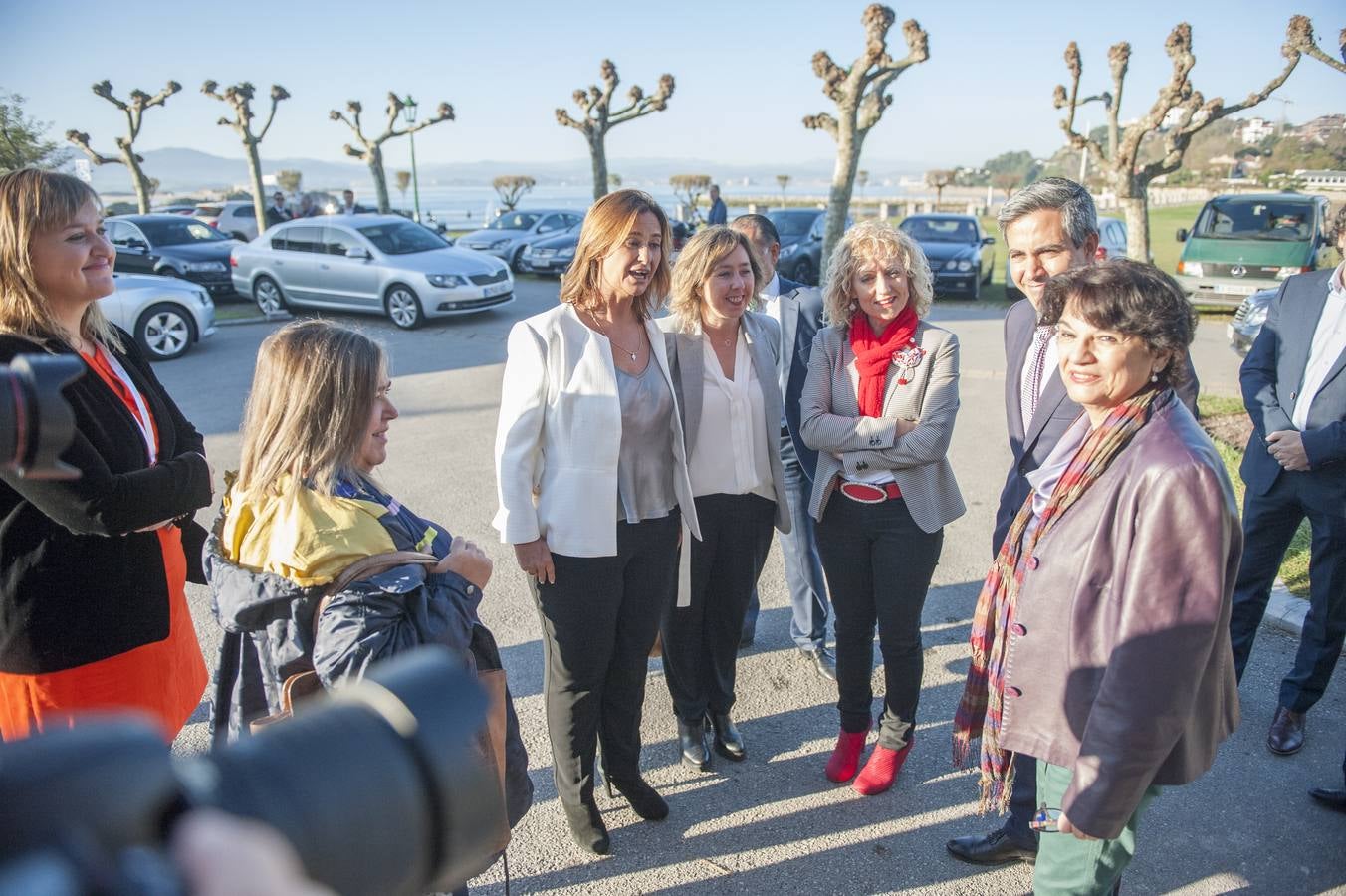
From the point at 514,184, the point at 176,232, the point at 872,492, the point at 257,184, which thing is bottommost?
the point at 872,492

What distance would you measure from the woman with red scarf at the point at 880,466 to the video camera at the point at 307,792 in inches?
97.4

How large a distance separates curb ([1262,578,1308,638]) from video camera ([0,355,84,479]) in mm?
4734

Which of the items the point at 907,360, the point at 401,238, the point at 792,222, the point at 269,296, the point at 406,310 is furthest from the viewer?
the point at 792,222

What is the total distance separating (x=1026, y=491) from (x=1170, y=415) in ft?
2.94

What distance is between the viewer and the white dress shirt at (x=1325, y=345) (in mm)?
3225

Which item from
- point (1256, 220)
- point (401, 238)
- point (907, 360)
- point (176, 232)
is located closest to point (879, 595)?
point (907, 360)

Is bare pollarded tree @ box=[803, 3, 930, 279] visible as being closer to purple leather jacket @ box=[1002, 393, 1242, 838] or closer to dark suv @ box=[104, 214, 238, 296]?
dark suv @ box=[104, 214, 238, 296]

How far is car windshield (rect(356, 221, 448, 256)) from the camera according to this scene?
45.3 feet

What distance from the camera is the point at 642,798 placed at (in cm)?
303

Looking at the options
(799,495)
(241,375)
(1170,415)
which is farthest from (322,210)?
(1170,415)

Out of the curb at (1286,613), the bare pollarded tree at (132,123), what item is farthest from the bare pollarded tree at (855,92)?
the bare pollarded tree at (132,123)

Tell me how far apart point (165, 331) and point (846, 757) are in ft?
35.0

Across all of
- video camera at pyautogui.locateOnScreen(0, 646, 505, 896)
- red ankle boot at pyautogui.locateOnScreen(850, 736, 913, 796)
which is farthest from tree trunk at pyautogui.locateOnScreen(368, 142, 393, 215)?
video camera at pyautogui.locateOnScreen(0, 646, 505, 896)

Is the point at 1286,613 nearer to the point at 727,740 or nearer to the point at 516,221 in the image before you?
the point at 727,740
